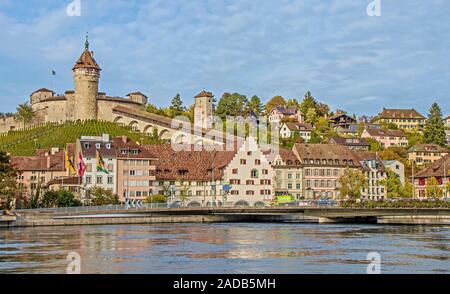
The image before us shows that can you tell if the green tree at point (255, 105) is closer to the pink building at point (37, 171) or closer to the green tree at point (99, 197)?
the pink building at point (37, 171)

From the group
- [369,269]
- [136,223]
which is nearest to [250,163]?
[136,223]

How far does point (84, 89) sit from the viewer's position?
6280 inches

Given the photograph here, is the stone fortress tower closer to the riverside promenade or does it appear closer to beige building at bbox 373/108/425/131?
beige building at bbox 373/108/425/131

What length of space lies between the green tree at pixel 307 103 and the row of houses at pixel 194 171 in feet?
224

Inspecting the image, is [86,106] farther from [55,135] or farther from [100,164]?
[100,164]

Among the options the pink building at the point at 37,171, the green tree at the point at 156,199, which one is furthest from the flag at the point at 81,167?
the pink building at the point at 37,171

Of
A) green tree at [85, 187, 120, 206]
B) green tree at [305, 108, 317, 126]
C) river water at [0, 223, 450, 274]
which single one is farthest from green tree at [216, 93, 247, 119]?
river water at [0, 223, 450, 274]

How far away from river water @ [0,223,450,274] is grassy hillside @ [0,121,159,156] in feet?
233

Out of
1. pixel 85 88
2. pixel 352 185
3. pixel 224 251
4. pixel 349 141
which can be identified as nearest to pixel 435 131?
pixel 349 141

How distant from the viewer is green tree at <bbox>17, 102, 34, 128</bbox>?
516 feet
